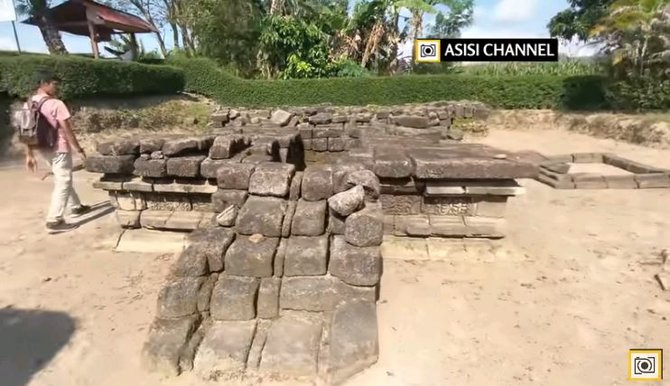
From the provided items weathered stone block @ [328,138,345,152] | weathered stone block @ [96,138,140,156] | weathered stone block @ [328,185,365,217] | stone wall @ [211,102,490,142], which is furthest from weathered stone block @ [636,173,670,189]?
weathered stone block @ [96,138,140,156]

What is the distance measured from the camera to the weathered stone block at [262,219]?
308 centimetres

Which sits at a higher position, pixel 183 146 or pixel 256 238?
pixel 183 146

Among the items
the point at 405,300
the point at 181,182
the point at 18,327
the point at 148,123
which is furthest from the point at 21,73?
the point at 405,300

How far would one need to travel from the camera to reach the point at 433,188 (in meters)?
3.71

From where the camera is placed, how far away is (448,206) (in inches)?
151

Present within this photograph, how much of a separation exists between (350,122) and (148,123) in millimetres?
7613

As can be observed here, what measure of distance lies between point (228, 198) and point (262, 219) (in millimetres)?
500

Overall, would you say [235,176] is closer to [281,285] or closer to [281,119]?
[281,285]

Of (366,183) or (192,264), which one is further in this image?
(366,183)

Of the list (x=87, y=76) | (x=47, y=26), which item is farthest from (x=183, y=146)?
(x=47, y=26)

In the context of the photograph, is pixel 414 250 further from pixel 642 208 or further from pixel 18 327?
pixel 642 208

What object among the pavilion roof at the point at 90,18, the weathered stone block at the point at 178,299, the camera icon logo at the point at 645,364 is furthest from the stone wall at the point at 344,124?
the pavilion roof at the point at 90,18

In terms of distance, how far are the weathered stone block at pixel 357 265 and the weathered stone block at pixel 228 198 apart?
39.4 inches

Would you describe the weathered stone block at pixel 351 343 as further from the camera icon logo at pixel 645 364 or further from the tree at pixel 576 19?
the tree at pixel 576 19
